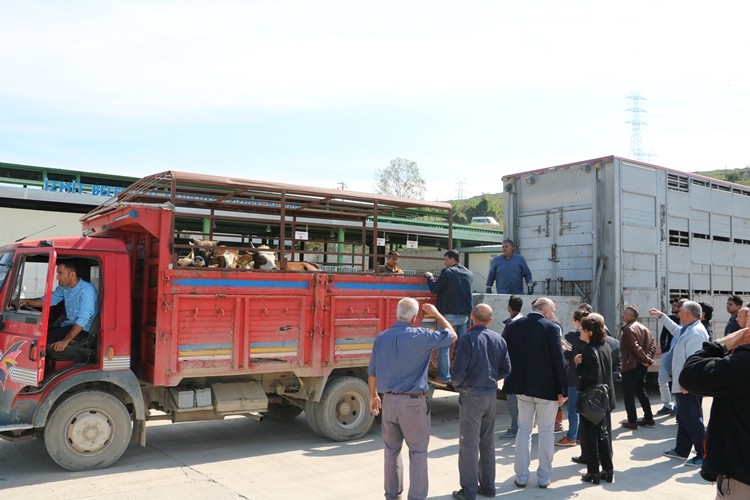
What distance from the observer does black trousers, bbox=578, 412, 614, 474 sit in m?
6.15

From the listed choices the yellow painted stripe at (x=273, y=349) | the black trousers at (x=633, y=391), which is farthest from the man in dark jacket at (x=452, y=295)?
the black trousers at (x=633, y=391)

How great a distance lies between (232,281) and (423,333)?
2.78 metres

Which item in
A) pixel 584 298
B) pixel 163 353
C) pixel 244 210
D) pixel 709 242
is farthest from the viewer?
pixel 709 242

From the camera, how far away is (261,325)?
739 centimetres

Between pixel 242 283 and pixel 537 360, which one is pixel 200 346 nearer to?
pixel 242 283

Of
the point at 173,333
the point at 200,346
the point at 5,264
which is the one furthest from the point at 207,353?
the point at 5,264

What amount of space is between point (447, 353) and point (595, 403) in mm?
2687

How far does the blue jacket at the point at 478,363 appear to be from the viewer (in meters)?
5.74

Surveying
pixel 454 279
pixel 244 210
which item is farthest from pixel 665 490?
pixel 244 210

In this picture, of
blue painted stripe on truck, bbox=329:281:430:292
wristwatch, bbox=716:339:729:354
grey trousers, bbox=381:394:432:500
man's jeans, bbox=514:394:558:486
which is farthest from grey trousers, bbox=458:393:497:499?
blue painted stripe on truck, bbox=329:281:430:292

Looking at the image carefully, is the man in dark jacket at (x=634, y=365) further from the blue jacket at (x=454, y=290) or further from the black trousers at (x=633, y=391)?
the blue jacket at (x=454, y=290)

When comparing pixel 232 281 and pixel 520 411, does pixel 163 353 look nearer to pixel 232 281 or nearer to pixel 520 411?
pixel 232 281

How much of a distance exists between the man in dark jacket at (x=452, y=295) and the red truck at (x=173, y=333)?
1.10ft

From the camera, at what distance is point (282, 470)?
6.62 m
